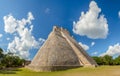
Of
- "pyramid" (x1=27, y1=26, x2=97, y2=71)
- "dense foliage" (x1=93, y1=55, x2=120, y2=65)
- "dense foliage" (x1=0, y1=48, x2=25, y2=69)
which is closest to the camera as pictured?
"pyramid" (x1=27, y1=26, x2=97, y2=71)

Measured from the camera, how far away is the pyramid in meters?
55.5

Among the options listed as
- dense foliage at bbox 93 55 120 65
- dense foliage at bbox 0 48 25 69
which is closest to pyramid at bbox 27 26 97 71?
dense foliage at bbox 0 48 25 69

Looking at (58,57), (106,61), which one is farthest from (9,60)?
(106,61)

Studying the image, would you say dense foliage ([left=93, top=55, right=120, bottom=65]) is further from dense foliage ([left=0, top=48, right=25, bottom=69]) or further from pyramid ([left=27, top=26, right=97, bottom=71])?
pyramid ([left=27, top=26, right=97, bottom=71])

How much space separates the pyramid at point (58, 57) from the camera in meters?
55.5

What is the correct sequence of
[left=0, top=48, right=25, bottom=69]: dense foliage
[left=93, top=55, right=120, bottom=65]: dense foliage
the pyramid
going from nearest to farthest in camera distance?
the pyramid → [left=0, top=48, right=25, bottom=69]: dense foliage → [left=93, top=55, right=120, bottom=65]: dense foliage

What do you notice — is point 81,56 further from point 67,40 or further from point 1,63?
point 1,63

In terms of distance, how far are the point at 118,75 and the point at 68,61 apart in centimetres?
2494

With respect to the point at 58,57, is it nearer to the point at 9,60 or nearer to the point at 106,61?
the point at 9,60

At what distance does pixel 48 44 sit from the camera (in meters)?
63.1

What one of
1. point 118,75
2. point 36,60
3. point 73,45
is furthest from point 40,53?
point 118,75

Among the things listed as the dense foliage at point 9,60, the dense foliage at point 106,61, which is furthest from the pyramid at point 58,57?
the dense foliage at point 106,61

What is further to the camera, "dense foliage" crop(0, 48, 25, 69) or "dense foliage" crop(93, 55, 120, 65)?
"dense foliage" crop(93, 55, 120, 65)

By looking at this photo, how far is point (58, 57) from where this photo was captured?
190 ft
